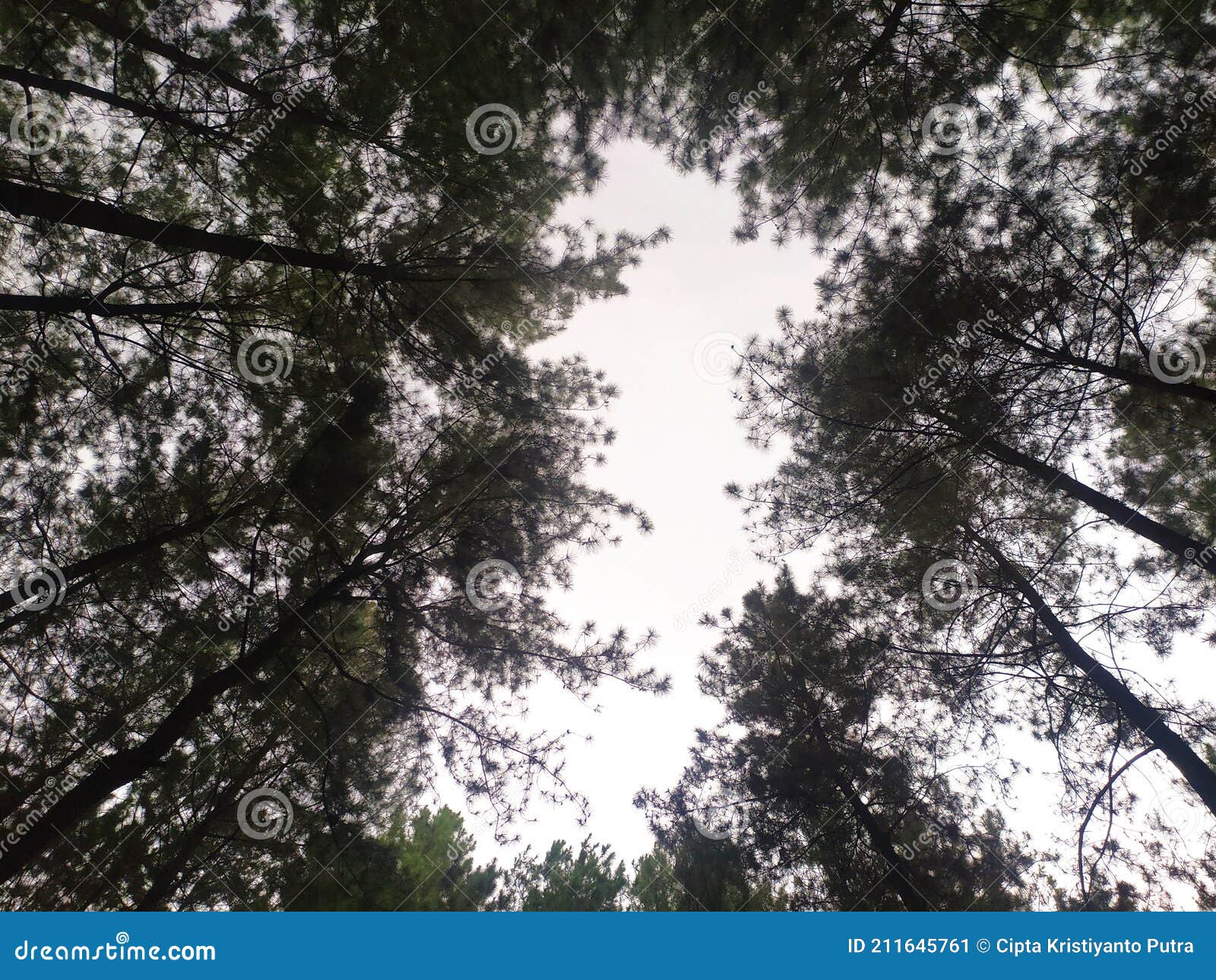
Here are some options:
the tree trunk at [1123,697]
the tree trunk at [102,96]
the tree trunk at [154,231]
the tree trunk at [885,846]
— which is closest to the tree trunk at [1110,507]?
the tree trunk at [1123,697]

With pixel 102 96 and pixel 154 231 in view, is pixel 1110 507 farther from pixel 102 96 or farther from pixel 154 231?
pixel 102 96

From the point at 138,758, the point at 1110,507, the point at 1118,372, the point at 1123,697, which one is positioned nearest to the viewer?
the point at 138,758

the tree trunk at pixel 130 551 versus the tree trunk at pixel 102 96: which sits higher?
the tree trunk at pixel 102 96

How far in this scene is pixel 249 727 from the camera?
5.11 m

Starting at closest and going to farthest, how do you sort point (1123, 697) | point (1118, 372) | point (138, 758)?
point (138, 758) → point (1118, 372) → point (1123, 697)

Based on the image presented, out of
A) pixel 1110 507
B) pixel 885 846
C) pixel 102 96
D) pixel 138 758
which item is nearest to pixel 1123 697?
pixel 1110 507

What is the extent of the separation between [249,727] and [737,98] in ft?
26.6

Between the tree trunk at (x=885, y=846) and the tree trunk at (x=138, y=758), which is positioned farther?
the tree trunk at (x=885, y=846)

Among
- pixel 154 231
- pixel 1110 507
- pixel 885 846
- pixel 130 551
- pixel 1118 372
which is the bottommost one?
pixel 885 846

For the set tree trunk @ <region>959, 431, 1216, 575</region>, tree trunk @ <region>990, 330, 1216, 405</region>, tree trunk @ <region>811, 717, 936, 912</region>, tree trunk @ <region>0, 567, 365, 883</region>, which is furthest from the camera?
tree trunk @ <region>811, 717, 936, 912</region>

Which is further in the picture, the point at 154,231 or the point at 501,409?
the point at 501,409

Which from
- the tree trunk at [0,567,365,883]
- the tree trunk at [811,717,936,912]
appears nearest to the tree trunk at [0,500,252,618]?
the tree trunk at [0,567,365,883]

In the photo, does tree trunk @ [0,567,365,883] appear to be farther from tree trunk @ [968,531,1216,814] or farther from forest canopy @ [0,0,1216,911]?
tree trunk @ [968,531,1216,814]

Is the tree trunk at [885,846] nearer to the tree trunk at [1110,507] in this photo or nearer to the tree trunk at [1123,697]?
the tree trunk at [1123,697]
